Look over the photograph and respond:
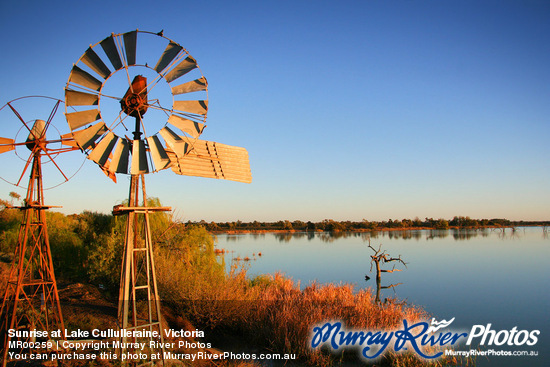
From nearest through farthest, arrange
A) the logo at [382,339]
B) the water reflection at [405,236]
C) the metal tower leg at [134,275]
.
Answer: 1. the metal tower leg at [134,275]
2. the logo at [382,339]
3. the water reflection at [405,236]

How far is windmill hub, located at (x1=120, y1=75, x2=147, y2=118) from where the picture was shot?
510 cm

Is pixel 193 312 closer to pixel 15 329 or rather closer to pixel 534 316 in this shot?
pixel 15 329

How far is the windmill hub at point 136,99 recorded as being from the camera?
201 inches

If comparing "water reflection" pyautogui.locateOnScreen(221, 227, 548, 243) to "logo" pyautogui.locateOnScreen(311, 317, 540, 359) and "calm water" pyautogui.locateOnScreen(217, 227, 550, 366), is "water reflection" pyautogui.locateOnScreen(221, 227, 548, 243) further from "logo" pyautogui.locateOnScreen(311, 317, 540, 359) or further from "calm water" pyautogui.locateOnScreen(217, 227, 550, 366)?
"logo" pyautogui.locateOnScreen(311, 317, 540, 359)

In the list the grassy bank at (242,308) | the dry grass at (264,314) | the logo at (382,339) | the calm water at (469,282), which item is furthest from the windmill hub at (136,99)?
the calm water at (469,282)

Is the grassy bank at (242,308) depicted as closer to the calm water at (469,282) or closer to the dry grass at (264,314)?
the dry grass at (264,314)

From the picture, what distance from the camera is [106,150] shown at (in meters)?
4.77

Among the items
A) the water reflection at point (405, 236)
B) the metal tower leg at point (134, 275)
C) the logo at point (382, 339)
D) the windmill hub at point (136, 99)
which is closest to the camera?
the metal tower leg at point (134, 275)

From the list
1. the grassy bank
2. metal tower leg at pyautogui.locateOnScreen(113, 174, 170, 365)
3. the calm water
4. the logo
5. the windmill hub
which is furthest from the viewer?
the calm water

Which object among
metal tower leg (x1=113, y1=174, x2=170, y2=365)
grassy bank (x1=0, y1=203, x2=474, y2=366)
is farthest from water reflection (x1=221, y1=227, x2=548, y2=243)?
metal tower leg (x1=113, y1=174, x2=170, y2=365)

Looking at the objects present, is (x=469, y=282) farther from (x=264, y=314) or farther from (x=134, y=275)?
(x=134, y=275)

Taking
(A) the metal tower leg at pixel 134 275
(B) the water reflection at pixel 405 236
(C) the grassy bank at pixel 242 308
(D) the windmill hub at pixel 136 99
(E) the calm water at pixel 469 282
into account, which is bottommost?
(B) the water reflection at pixel 405 236

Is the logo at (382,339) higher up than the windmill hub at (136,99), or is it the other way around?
the windmill hub at (136,99)

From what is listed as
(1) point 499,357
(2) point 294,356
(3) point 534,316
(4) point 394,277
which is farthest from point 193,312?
(4) point 394,277
